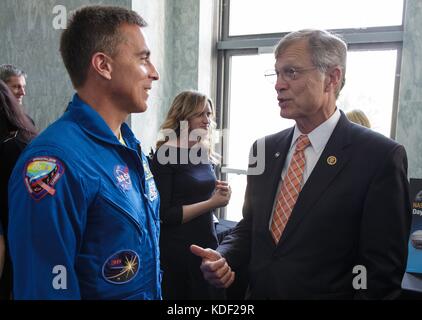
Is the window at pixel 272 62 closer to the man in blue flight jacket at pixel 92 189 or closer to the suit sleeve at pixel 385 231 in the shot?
the suit sleeve at pixel 385 231

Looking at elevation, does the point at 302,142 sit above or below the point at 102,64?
below

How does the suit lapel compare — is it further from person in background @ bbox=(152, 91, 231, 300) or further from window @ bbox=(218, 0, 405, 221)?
window @ bbox=(218, 0, 405, 221)

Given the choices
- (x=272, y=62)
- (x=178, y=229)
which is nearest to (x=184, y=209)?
(x=178, y=229)

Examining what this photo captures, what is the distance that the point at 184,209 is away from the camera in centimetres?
201

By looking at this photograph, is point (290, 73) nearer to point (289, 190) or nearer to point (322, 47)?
point (322, 47)

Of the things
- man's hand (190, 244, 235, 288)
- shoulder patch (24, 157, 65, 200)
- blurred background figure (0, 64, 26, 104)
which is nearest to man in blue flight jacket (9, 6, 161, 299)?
shoulder patch (24, 157, 65, 200)

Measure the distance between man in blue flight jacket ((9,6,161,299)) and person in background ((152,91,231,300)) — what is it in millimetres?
803

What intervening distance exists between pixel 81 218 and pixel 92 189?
72 millimetres

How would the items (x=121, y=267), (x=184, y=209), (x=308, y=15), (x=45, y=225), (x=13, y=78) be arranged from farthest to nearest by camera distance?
(x=308, y=15)
(x=13, y=78)
(x=184, y=209)
(x=121, y=267)
(x=45, y=225)

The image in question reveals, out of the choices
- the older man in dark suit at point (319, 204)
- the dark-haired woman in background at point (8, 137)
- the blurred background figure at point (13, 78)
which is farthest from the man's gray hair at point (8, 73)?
the older man in dark suit at point (319, 204)

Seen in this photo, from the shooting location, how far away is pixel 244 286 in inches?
95.1

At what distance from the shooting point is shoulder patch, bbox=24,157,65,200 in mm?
815

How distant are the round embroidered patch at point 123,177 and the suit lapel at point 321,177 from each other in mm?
513

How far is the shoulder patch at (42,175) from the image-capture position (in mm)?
815
